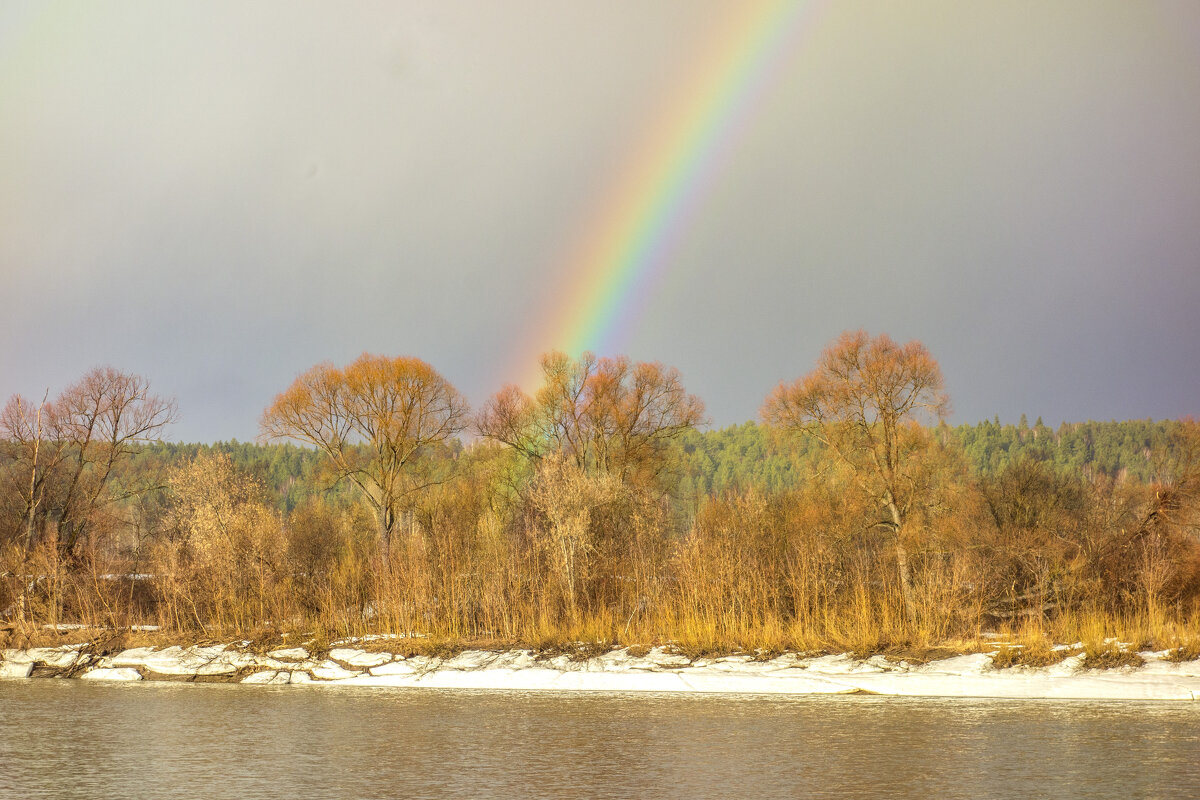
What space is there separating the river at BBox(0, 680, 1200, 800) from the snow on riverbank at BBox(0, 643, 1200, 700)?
1363 millimetres

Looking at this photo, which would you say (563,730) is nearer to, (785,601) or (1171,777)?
(1171,777)

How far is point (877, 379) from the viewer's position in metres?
40.6

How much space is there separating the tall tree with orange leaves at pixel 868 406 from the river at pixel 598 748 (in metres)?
21.6

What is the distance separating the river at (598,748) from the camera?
38.0 ft

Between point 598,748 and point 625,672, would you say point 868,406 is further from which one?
point 598,748

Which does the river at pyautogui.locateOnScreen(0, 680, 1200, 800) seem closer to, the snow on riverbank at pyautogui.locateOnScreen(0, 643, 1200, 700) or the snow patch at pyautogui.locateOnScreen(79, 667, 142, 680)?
the snow on riverbank at pyautogui.locateOnScreen(0, 643, 1200, 700)

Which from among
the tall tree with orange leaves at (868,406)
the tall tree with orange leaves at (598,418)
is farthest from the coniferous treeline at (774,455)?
Result: the tall tree with orange leaves at (868,406)

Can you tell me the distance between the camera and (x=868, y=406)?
135ft

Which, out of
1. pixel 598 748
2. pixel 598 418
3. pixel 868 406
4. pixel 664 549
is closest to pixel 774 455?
pixel 598 418

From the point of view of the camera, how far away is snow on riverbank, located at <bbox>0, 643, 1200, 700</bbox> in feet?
65.6

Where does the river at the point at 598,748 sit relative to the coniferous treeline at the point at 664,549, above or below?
below

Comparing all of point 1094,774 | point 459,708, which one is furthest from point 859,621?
point 1094,774

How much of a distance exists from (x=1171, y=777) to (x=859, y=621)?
12.4m

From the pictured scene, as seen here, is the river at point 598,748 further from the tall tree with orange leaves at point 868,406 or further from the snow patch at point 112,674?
the tall tree with orange leaves at point 868,406
